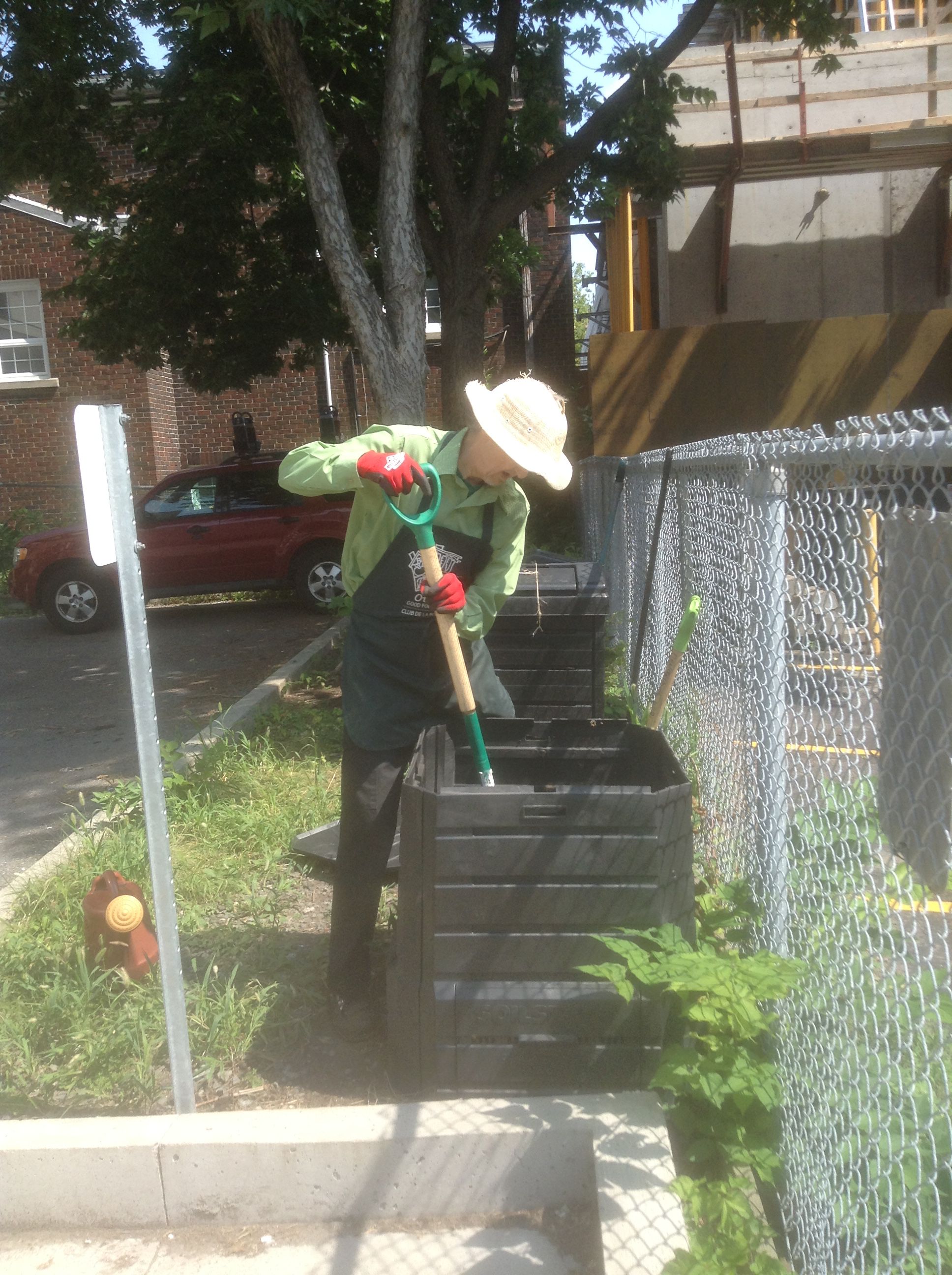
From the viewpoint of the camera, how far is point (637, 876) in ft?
8.50

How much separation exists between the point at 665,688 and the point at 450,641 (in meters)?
0.91

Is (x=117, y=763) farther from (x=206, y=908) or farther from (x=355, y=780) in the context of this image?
(x=355, y=780)

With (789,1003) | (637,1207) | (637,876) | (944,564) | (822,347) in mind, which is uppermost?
(822,347)

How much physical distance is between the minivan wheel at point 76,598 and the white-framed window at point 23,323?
7.57 meters

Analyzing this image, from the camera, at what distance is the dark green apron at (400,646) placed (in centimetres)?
318

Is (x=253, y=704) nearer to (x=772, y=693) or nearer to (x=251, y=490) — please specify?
(x=772, y=693)

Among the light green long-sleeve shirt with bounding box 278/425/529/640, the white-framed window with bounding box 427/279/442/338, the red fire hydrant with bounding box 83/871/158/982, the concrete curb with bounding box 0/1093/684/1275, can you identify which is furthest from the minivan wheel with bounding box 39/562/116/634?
the concrete curb with bounding box 0/1093/684/1275

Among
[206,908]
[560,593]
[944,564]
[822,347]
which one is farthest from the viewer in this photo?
[822,347]

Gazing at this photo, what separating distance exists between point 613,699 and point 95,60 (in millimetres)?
6961

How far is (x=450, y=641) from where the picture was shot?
2.93m

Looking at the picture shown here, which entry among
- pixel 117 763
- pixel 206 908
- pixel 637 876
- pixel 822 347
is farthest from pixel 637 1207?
pixel 822 347

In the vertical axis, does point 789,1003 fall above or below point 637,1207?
above

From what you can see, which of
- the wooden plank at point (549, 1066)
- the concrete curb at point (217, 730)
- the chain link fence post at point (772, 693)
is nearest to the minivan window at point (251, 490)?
the concrete curb at point (217, 730)

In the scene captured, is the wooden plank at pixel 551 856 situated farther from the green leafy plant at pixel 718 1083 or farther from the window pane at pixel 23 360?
the window pane at pixel 23 360
